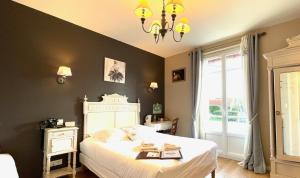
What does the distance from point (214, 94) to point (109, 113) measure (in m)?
2.67

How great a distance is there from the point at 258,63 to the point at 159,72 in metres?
2.62

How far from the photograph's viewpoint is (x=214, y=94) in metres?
4.54

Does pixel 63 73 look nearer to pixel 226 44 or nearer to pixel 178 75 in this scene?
pixel 178 75

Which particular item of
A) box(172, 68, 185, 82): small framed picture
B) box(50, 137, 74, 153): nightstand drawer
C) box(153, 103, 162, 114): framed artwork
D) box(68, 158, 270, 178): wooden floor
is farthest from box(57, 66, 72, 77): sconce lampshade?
box(172, 68, 185, 82): small framed picture

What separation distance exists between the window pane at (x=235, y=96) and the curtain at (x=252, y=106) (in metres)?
0.23

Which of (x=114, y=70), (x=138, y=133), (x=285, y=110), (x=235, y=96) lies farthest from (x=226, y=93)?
(x=114, y=70)

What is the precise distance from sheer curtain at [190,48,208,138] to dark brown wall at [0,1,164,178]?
2.20 metres

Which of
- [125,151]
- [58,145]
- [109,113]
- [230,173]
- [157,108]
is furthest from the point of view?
[157,108]

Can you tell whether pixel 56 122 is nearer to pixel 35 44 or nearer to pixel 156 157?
pixel 35 44

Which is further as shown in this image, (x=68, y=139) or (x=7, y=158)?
(x=68, y=139)

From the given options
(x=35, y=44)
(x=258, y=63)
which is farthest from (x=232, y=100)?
(x=35, y=44)

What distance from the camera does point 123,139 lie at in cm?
332

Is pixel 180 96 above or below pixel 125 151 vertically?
above

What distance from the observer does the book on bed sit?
2225mm
